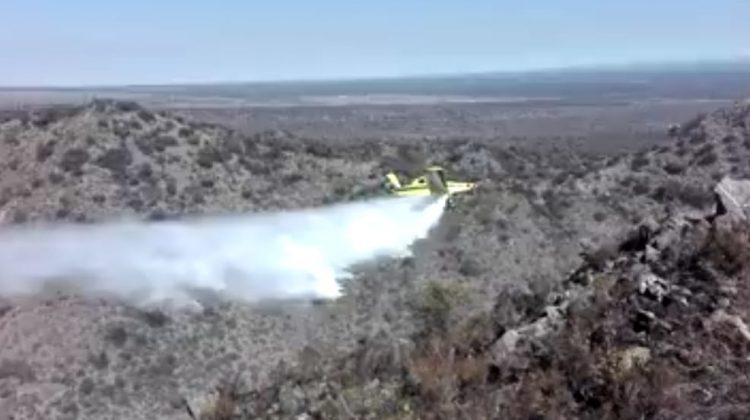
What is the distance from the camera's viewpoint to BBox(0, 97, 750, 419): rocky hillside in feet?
109

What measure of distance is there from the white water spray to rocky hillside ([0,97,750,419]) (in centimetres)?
124

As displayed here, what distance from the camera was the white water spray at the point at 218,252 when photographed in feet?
90.5

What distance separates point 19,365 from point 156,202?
49.2 feet

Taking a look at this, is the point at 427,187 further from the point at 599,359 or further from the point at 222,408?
the point at 599,359

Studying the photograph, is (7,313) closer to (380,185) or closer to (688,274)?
(380,185)

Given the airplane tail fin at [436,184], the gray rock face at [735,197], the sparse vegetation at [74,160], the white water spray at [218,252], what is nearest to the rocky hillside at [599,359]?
the gray rock face at [735,197]

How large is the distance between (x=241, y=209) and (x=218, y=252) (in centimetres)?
1606

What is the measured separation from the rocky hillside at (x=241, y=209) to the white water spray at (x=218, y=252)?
124 centimetres

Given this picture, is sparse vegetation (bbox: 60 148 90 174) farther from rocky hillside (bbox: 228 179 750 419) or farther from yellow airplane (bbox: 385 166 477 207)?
rocky hillside (bbox: 228 179 750 419)

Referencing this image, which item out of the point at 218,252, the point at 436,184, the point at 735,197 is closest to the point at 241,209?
the point at 436,184

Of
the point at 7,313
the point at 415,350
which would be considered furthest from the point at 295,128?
the point at 415,350

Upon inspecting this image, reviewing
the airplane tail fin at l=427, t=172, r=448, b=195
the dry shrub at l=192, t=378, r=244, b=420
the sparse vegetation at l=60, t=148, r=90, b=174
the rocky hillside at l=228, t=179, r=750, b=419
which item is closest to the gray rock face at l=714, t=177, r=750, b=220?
the rocky hillside at l=228, t=179, r=750, b=419

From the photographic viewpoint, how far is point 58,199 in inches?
1823

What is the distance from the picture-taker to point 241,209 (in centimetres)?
4872
